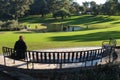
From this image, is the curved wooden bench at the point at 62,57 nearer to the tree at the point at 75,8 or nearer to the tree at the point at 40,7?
the tree at the point at 40,7

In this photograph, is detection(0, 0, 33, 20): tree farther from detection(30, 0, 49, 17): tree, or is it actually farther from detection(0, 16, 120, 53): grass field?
detection(0, 16, 120, 53): grass field

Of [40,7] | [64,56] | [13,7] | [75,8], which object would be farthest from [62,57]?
[75,8]

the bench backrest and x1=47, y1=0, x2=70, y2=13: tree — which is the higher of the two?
x1=47, y1=0, x2=70, y2=13: tree

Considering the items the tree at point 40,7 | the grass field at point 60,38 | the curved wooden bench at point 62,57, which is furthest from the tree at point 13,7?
the curved wooden bench at point 62,57

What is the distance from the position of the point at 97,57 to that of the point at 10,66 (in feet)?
14.3

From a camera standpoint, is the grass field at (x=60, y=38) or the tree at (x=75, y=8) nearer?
the grass field at (x=60, y=38)

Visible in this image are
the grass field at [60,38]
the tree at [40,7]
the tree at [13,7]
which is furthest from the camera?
the tree at [40,7]

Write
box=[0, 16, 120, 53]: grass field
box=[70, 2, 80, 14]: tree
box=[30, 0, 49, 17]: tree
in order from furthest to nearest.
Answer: box=[70, 2, 80, 14]: tree, box=[30, 0, 49, 17]: tree, box=[0, 16, 120, 53]: grass field

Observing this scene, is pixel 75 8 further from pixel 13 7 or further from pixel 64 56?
pixel 64 56

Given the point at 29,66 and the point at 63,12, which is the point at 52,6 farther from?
the point at 29,66

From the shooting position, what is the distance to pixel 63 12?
107562 millimetres

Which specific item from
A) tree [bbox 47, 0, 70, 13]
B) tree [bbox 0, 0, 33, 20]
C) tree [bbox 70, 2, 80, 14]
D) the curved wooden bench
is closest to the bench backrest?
the curved wooden bench

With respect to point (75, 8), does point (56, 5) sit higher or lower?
higher

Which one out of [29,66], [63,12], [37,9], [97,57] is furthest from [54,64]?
[37,9]
